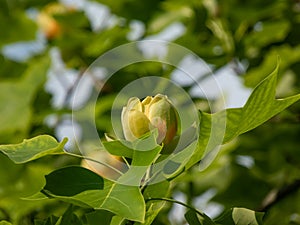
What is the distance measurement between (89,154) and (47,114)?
105 centimetres

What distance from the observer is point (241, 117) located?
34.1 inches

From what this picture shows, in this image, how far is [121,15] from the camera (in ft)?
7.37

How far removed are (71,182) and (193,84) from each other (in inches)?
37.6

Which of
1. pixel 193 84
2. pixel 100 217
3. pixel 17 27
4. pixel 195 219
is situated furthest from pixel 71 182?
pixel 17 27

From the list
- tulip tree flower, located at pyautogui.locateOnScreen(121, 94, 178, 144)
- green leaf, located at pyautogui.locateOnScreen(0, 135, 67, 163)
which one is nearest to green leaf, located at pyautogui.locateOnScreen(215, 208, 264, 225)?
tulip tree flower, located at pyautogui.locateOnScreen(121, 94, 178, 144)

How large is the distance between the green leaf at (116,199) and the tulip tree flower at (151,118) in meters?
0.08

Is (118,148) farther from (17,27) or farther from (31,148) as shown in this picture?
(17,27)

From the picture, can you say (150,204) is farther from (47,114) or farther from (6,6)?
(6,6)

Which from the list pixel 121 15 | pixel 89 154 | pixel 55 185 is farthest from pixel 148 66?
pixel 55 185

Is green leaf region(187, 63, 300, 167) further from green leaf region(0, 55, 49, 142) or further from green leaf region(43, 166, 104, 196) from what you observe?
green leaf region(0, 55, 49, 142)

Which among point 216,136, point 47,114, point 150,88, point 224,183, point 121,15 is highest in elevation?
point 216,136

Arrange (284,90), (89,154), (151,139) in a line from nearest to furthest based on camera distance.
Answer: (151,139) < (89,154) < (284,90)

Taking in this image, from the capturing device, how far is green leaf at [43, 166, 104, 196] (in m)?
0.87

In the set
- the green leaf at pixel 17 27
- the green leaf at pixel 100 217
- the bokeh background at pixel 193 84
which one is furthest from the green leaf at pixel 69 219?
the green leaf at pixel 17 27
